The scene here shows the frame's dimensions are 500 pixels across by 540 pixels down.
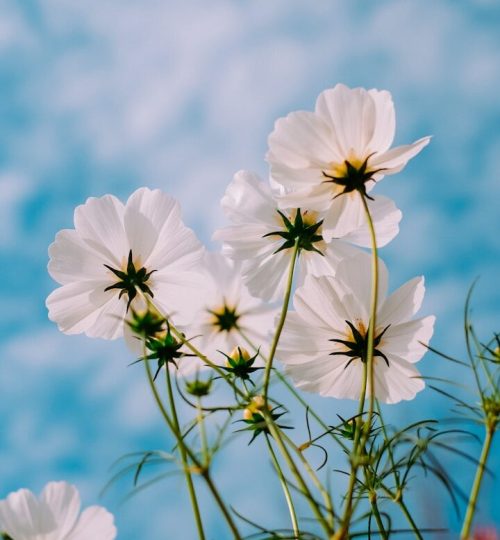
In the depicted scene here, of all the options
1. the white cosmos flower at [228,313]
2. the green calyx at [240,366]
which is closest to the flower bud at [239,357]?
the green calyx at [240,366]

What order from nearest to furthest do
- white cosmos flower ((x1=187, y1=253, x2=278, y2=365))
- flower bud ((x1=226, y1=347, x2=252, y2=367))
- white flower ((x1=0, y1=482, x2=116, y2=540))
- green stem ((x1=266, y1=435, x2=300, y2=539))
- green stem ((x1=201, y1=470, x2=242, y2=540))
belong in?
green stem ((x1=201, y1=470, x2=242, y2=540))
green stem ((x1=266, y1=435, x2=300, y2=539))
white flower ((x1=0, y1=482, x2=116, y2=540))
flower bud ((x1=226, y1=347, x2=252, y2=367))
white cosmos flower ((x1=187, y1=253, x2=278, y2=365))

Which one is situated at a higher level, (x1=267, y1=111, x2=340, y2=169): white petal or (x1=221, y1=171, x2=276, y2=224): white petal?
(x1=221, y1=171, x2=276, y2=224): white petal

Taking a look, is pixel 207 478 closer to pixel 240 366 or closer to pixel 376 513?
pixel 376 513

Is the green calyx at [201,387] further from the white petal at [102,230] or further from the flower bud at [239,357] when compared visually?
the white petal at [102,230]

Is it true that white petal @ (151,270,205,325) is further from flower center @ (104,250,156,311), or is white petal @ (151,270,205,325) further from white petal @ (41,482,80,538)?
white petal @ (41,482,80,538)

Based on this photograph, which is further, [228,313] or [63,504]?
[228,313]

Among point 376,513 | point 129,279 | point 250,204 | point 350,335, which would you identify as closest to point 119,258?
point 129,279

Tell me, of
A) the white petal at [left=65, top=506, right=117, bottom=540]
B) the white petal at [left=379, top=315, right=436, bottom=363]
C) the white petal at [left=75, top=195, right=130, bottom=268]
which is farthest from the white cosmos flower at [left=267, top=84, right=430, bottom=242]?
the white petal at [left=65, top=506, right=117, bottom=540]
